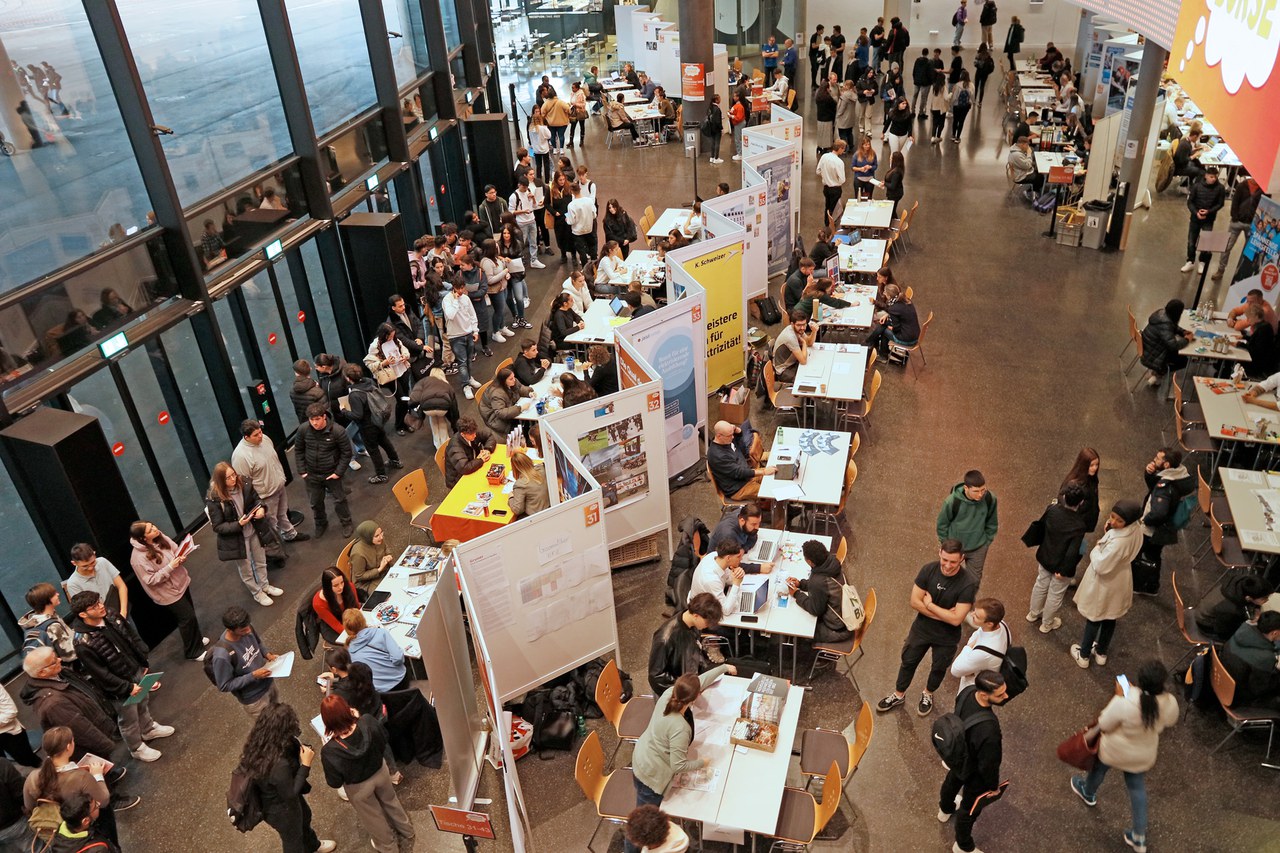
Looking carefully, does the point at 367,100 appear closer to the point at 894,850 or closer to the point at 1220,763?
the point at 894,850

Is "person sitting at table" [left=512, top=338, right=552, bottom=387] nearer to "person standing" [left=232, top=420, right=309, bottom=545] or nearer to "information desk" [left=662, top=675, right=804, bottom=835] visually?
"person standing" [left=232, top=420, right=309, bottom=545]

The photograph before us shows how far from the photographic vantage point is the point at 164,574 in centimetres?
736

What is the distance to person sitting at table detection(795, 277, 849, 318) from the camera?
11188mm

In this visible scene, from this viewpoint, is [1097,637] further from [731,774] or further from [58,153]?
[58,153]

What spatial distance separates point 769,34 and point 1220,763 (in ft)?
87.8

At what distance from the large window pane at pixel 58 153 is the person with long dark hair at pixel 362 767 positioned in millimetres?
4680

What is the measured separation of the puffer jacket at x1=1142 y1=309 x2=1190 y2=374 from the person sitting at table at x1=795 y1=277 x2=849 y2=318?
11.5 ft

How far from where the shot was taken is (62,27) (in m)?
7.47

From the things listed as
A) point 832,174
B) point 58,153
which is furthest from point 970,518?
point 832,174

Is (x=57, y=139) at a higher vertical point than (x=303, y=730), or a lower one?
higher

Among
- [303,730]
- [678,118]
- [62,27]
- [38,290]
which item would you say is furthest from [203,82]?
[678,118]

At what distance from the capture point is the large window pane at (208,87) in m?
8.75

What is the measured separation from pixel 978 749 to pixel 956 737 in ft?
0.46

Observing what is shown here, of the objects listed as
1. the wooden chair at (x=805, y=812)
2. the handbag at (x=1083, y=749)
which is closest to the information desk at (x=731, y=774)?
the wooden chair at (x=805, y=812)
